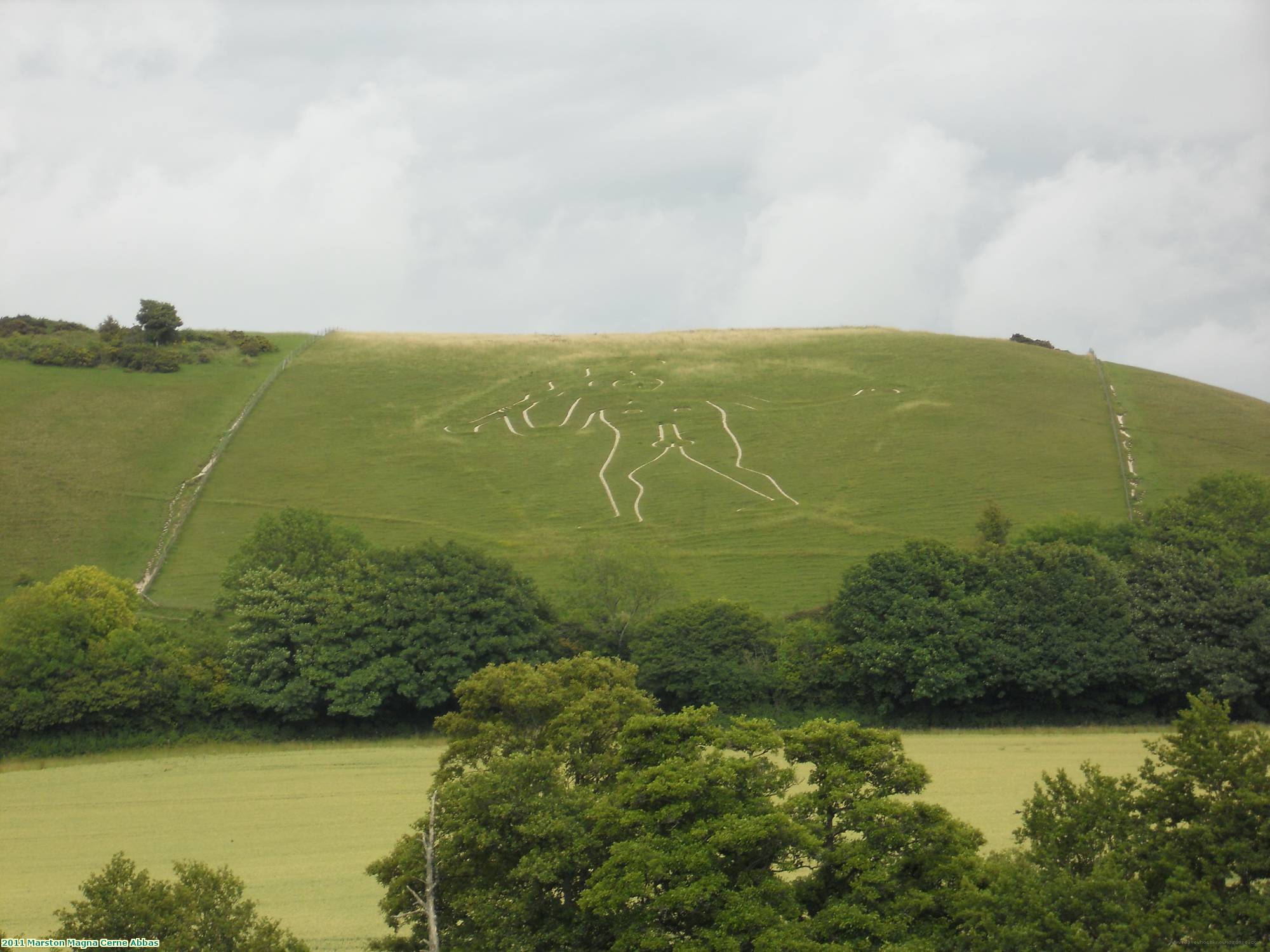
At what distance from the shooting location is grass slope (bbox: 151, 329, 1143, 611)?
245 feet

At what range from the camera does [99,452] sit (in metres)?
87.1

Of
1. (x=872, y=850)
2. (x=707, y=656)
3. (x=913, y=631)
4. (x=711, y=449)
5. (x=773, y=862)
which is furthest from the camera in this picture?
(x=711, y=449)

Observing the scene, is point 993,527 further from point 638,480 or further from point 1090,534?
point 638,480

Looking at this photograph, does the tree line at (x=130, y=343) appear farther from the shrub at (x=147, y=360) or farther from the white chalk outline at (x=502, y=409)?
the white chalk outline at (x=502, y=409)

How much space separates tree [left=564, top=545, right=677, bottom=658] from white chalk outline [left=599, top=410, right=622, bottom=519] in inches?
648

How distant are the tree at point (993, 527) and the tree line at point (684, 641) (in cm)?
946

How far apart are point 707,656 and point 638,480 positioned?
3015 cm

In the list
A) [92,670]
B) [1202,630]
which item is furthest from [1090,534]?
[92,670]

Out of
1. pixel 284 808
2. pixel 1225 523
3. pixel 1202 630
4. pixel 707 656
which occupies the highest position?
pixel 1225 523

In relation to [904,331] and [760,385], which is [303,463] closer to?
[760,385]

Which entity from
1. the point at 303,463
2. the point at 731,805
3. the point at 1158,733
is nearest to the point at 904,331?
the point at 303,463

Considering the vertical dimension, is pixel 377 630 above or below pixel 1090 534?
below

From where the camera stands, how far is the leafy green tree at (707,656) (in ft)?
178

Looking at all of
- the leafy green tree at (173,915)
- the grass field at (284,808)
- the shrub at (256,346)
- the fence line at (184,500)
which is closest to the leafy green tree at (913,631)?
the grass field at (284,808)
